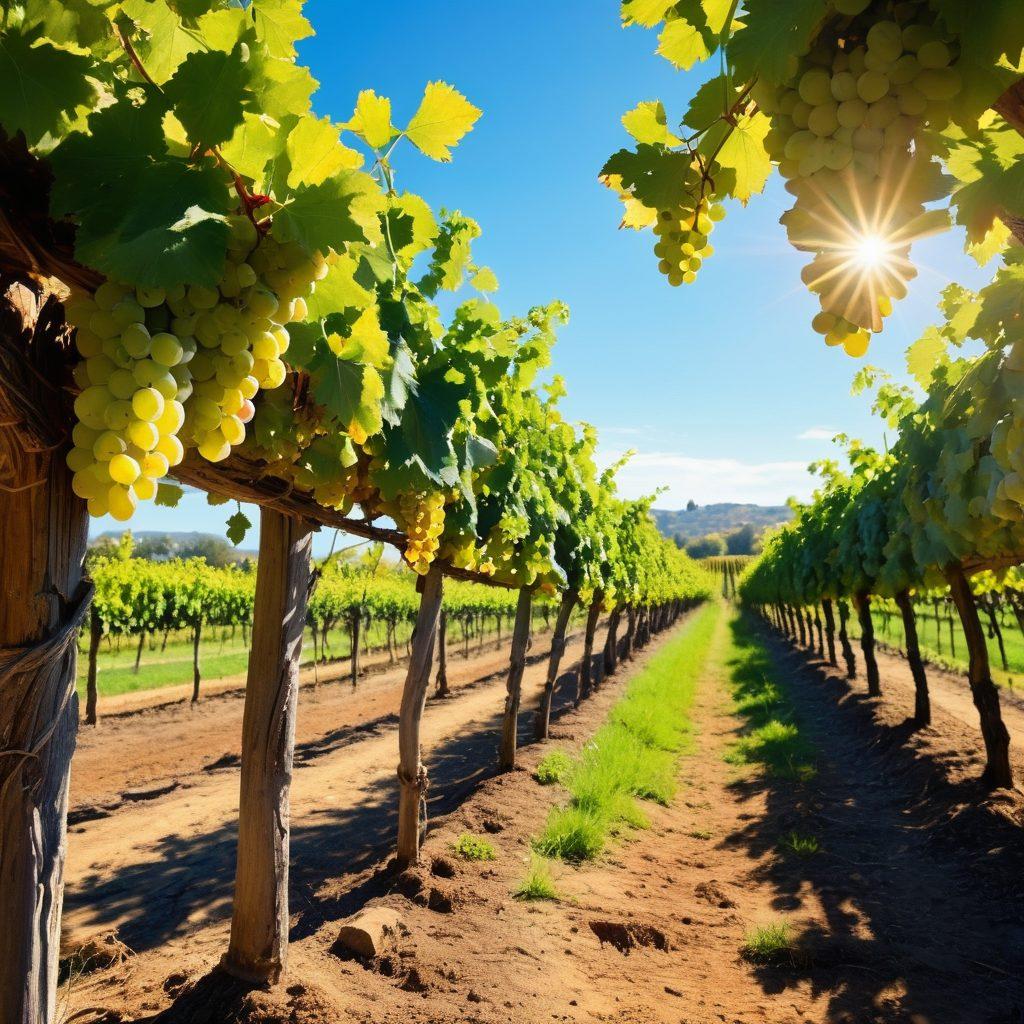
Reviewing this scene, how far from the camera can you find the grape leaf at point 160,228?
124cm

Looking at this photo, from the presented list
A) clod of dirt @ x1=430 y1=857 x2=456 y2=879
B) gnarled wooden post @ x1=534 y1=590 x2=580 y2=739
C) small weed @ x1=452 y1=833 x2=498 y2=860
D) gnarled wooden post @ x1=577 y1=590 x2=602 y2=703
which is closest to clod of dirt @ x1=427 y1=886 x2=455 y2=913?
clod of dirt @ x1=430 y1=857 x2=456 y2=879

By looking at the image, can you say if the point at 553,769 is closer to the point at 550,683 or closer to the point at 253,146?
the point at 550,683

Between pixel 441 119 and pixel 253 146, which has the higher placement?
pixel 441 119

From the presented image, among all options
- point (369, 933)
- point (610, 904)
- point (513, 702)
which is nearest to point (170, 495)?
point (369, 933)

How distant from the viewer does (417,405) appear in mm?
2916

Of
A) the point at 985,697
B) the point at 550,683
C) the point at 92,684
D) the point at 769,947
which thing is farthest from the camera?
the point at 92,684

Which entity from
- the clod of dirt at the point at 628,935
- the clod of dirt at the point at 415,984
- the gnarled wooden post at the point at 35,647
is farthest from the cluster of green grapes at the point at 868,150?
the clod of dirt at the point at 628,935

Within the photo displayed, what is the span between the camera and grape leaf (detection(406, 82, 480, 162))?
6.75ft

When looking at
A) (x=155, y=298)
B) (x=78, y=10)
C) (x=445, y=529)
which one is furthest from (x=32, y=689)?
(x=445, y=529)

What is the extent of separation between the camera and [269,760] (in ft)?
11.7

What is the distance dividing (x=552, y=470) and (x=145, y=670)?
73.7 feet

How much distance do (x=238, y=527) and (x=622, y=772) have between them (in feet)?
20.6

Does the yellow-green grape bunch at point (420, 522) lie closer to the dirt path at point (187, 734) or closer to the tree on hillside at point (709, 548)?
the dirt path at point (187, 734)

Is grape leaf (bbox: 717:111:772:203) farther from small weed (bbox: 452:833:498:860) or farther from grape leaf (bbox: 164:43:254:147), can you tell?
small weed (bbox: 452:833:498:860)
